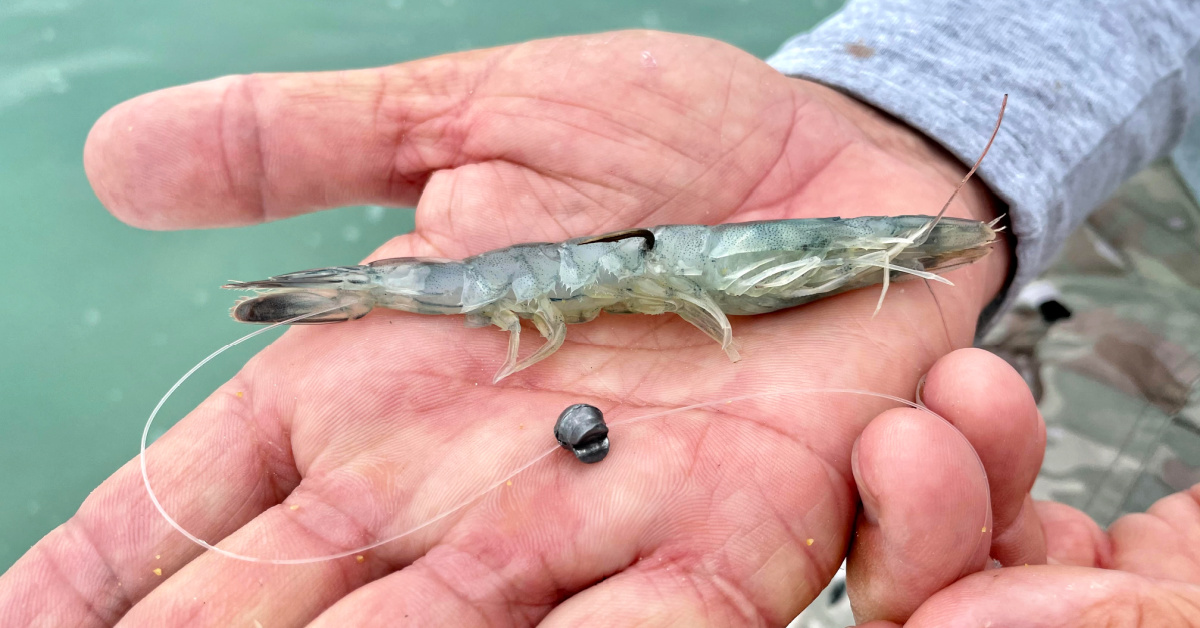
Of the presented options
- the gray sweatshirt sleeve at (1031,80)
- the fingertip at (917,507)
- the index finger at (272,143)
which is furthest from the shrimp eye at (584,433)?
the gray sweatshirt sleeve at (1031,80)

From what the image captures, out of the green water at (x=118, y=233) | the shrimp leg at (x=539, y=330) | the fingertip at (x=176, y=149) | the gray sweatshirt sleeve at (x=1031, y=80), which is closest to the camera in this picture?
the shrimp leg at (x=539, y=330)

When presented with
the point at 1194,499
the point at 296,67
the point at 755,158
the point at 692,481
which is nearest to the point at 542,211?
the point at 755,158

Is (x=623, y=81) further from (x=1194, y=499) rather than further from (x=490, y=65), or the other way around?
(x=1194, y=499)

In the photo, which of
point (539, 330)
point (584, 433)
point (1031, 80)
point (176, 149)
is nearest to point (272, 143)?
point (176, 149)

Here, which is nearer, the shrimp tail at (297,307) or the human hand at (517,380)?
the human hand at (517,380)

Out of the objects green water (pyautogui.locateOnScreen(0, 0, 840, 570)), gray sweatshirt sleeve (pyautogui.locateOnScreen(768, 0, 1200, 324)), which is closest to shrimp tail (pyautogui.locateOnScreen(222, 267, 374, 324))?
green water (pyautogui.locateOnScreen(0, 0, 840, 570))

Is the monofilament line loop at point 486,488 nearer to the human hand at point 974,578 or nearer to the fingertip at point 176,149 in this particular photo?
the human hand at point 974,578
